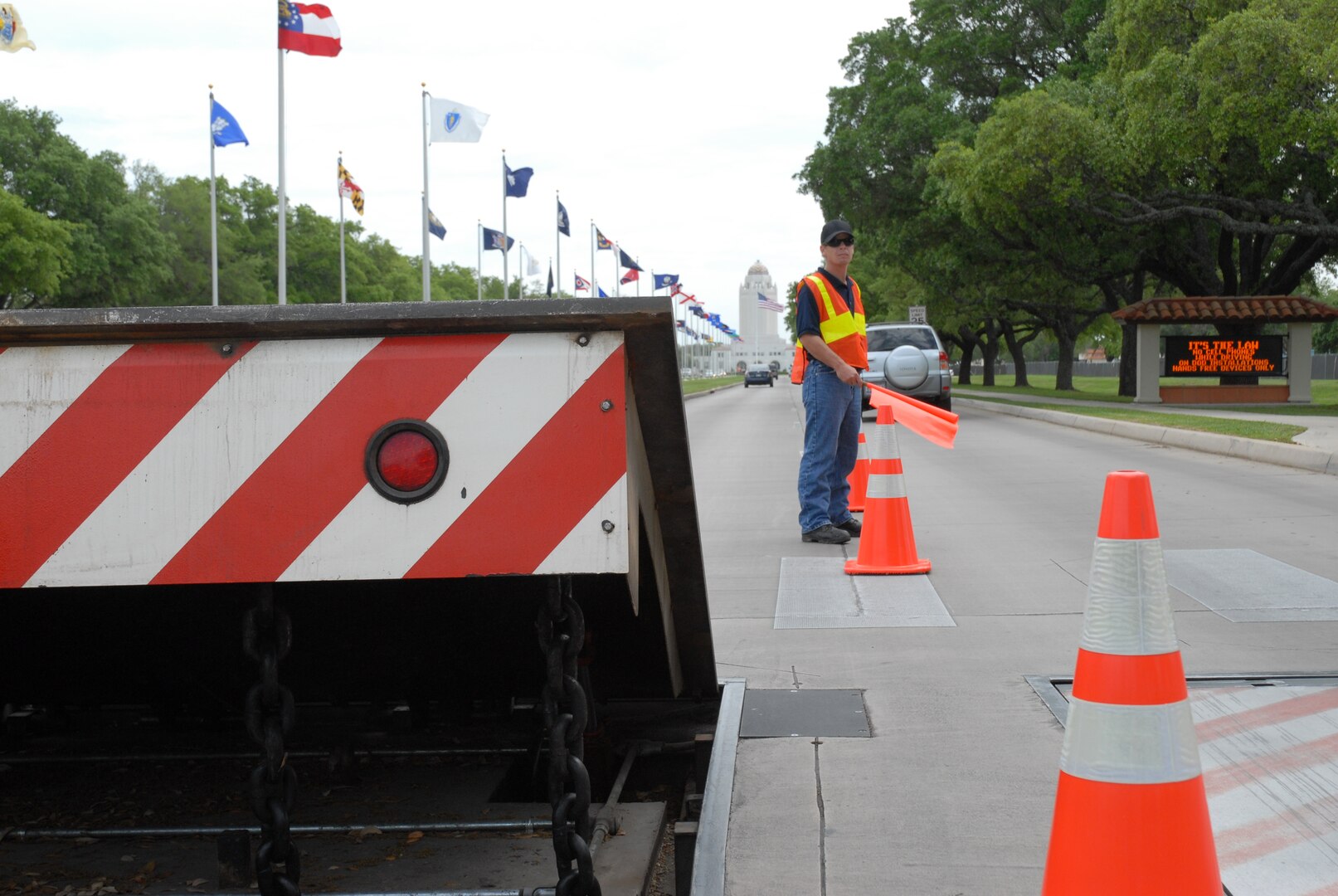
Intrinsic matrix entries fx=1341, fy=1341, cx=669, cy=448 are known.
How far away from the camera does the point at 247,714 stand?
2.36 metres

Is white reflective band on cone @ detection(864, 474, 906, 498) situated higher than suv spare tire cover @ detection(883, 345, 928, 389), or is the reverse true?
suv spare tire cover @ detection(883, 345, 928, 389)

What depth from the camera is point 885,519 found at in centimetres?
743

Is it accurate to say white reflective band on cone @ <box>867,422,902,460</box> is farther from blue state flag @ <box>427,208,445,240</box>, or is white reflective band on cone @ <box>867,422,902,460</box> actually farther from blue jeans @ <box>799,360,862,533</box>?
blue state flag @ <box>427,208,445,240</box>

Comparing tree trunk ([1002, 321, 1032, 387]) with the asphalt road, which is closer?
the asphalt road

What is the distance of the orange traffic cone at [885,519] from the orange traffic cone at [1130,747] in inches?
177

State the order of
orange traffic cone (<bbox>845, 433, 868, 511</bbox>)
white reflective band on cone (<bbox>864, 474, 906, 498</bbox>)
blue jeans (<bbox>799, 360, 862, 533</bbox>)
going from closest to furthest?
white reflective band on cone (<bbox>864, 474, 906, 498</bbox>) < blue jeans (<bbox>799, 360, 862, 533</bbox>) < orange traffic cone (<bbox>845, 433, 868, 511</bbox>)

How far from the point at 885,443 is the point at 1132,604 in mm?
4693

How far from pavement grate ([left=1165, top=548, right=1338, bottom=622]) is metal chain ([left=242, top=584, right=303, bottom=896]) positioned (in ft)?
15.8

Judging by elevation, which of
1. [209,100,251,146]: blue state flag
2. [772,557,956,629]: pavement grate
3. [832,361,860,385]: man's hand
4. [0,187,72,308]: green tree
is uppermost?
[209,100,251,146]: blue state flag

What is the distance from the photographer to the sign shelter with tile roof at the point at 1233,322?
28.5m

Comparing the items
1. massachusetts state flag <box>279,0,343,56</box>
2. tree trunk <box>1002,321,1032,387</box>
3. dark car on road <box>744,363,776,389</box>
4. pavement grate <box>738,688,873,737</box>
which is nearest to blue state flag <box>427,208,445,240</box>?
massachusetts state flag <box>279,0,343,56</box>

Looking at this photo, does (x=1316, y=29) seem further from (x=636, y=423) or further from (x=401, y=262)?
(x=401, y=262)

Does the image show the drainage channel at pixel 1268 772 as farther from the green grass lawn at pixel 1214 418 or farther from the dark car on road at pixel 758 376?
the dark car on road at pixel 758 376

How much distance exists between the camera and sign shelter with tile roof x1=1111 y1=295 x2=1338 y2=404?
2847 centimetres
